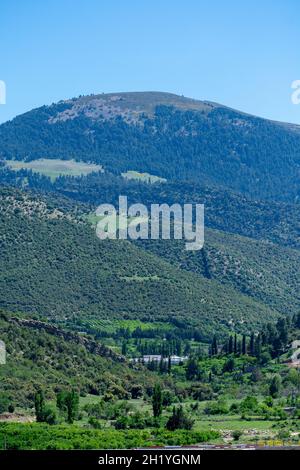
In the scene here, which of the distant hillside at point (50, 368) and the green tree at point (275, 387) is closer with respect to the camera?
the distant hillside at point (50, 368)

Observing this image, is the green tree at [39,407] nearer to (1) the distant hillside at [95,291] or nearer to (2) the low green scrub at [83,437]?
(2) the low green scrub at [83,437]

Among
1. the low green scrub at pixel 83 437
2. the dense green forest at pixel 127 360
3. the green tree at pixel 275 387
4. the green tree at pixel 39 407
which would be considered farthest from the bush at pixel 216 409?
the low green scrub at pixel 83 437

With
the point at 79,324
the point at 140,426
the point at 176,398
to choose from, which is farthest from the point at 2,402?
the point at 79,324

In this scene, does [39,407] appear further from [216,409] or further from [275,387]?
[275,387]

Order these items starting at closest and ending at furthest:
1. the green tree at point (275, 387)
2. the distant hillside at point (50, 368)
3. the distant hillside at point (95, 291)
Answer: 1. the distant hillside at point (50, 368)
2. the green tree at point (275, 387)
3. the distant hillside at point (95, 291)

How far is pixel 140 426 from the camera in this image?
295ft

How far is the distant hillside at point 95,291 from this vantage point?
180 m

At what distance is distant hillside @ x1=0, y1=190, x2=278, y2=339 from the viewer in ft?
589

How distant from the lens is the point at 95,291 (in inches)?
7392

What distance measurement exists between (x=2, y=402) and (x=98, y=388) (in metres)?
16.0

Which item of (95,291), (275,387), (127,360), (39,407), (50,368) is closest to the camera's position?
(39,407)

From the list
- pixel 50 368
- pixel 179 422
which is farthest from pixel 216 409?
pixel 50 368

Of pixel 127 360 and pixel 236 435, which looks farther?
pixel 127 360
